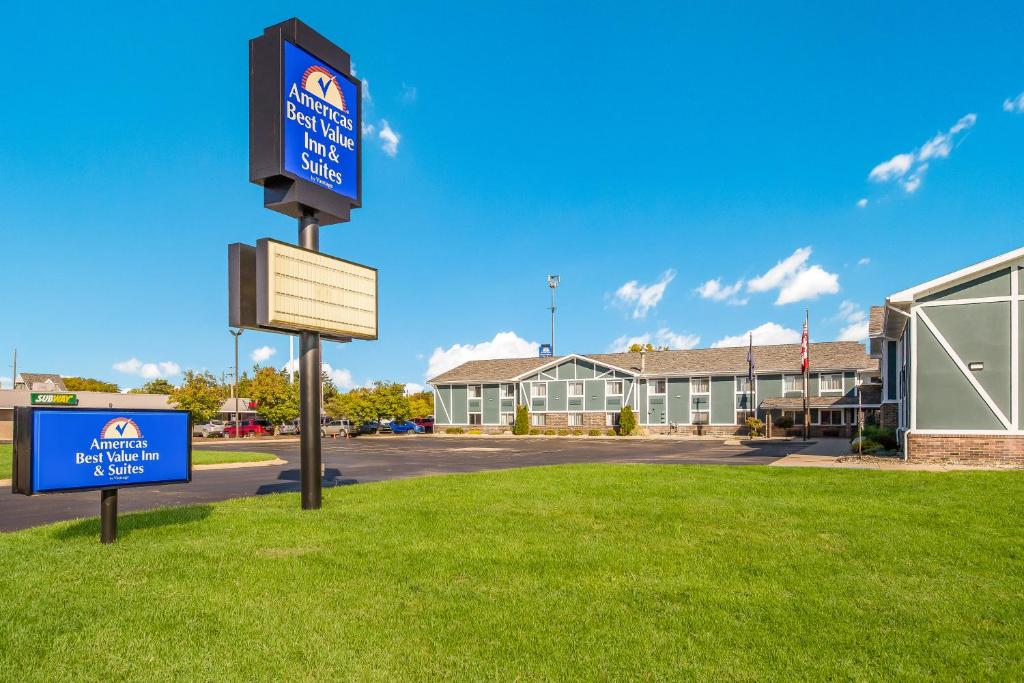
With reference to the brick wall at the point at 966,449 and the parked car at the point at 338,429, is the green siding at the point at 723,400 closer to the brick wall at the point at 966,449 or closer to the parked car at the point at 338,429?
the parked car at the point at 338,429

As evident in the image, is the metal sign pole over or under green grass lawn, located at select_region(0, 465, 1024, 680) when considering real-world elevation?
over

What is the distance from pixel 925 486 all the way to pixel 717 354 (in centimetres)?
4404

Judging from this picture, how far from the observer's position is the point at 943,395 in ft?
63.0

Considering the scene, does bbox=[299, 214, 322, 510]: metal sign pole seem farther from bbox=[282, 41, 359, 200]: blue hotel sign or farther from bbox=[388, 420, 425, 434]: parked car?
bbox=[388, 420, 425, 434]: parked car

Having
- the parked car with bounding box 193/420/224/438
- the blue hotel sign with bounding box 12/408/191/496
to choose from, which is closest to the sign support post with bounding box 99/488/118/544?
the blue hotel sign with bounding box 12/408/191/496

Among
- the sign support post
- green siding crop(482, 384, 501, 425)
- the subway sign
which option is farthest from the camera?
green siding crop(482, 384, 501, 425)

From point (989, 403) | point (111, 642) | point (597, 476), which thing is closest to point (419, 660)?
point (111, 642)

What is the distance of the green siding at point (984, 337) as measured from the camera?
729 inches

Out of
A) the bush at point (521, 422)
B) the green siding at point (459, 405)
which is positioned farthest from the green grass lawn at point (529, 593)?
the green siding at point (459, 405)

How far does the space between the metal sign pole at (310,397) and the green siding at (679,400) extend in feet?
149

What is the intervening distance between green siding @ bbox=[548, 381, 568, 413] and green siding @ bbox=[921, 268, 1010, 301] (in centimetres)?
3953

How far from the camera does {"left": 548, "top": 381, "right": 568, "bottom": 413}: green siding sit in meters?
57.8

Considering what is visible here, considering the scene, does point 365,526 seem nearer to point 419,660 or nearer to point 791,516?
point 419,660

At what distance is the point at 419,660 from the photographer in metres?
4.67
